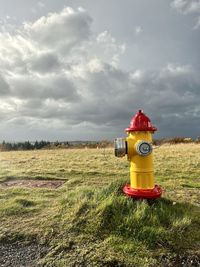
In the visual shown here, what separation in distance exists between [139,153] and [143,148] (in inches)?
4.2

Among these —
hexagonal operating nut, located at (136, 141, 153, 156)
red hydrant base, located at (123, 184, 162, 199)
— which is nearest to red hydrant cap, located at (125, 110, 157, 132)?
hexagonal operating nut, located at (136, 141, 153, 156)

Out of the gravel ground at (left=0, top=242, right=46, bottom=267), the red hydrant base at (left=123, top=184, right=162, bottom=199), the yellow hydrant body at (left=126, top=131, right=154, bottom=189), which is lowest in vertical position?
the gravel ground at (left=0, top=242, right=46, bottom=267)

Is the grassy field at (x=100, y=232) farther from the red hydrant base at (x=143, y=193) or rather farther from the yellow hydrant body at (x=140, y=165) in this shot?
the yellow hydrant body at (x=140, y=165)

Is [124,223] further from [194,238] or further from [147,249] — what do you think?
[194,238]

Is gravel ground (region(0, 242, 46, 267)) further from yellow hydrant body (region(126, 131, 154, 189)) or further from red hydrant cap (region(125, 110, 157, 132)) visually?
red hydrant cap (region(125, 110, 157, 132))

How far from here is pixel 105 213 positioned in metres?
4.22

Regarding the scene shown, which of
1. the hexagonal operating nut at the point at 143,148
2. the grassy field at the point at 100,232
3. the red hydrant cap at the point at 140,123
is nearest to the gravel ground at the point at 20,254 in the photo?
the grassy field at the point at 100,232

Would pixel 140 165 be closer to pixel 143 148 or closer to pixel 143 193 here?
pixel 143 148

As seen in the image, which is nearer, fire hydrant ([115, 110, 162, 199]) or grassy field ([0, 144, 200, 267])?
grassy field ([0, 144, 200, 267])

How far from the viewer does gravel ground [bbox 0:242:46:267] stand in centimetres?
334

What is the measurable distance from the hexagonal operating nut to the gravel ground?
6.94ft

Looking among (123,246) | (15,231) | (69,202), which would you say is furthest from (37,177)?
(123,246)

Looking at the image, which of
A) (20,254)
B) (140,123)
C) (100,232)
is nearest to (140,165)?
(140,123)

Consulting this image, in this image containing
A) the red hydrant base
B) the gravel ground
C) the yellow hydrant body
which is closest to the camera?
the gravel ground
